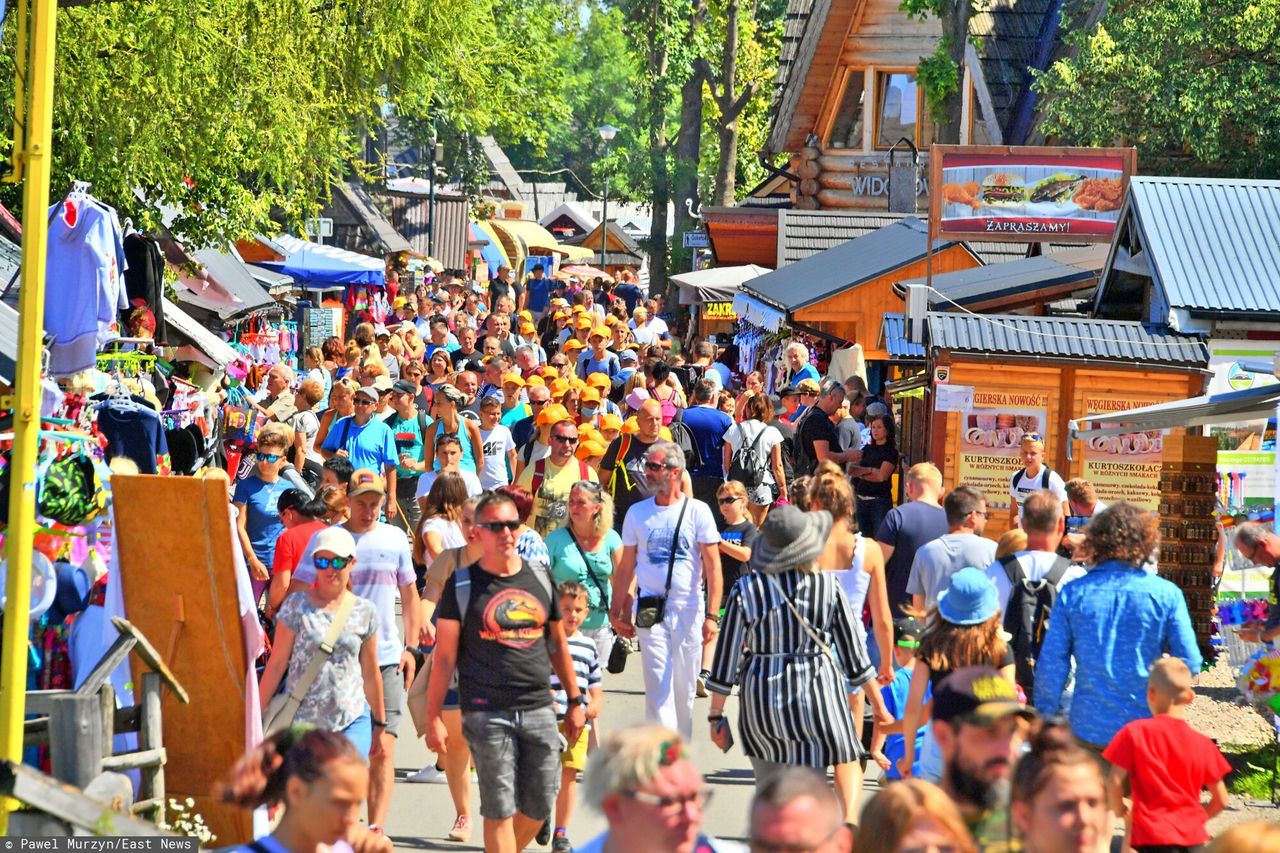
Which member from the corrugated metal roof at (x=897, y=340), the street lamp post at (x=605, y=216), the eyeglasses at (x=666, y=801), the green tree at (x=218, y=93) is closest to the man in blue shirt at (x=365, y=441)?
the green tree at (x=218, y=93)

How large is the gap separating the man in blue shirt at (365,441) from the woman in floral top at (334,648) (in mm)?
5323

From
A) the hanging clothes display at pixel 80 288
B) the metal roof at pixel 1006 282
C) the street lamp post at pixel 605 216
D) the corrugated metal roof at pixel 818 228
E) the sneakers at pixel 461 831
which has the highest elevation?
the street lamp post at pixel 605 216

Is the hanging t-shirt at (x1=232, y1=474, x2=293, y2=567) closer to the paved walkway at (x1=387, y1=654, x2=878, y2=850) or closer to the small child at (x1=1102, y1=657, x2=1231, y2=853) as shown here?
the paved walkway at (x1=387, y1=654, x2=878, y2=850)

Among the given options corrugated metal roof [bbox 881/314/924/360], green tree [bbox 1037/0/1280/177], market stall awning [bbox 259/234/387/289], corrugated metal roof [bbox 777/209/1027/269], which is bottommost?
corrugated metal roof [bbox 881/314/924/360]

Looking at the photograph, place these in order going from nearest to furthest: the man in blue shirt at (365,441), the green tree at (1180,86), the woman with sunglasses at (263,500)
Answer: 1. the woman with sunglasses at (263,500)
2. the man in blue shirt at (365,441)
3. the green tree at (1180,86)

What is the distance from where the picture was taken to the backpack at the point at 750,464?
12.9 m

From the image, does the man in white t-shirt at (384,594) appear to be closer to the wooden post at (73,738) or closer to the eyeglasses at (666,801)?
the wooden post at (73,738)

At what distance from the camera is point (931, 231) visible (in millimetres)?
15961

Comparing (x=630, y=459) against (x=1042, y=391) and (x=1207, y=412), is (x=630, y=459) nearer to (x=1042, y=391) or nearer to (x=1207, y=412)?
(x=1042, y=391)

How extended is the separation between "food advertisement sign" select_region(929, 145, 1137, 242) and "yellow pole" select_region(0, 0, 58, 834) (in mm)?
11240

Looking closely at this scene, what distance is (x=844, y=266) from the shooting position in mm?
21672

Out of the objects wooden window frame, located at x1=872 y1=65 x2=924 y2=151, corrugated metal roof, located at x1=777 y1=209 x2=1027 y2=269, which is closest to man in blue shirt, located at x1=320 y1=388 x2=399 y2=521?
corrugated metal roof, located at x1=777 y1=209 x2=1027 y2=269

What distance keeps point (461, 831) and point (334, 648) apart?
141cm

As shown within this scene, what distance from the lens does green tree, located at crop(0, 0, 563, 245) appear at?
13906 mm
